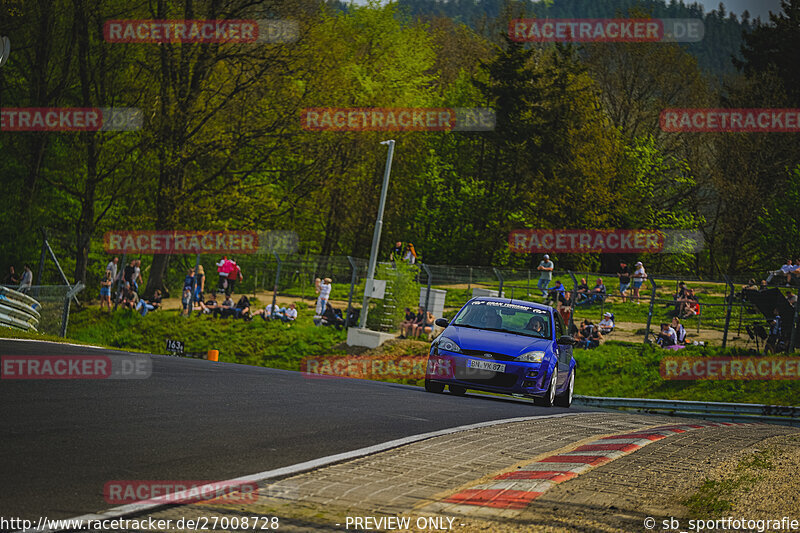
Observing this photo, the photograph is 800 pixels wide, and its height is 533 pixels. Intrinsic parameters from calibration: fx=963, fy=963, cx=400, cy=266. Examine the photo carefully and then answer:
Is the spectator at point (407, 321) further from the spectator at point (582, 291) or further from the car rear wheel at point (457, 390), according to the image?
the car rear wheel at point (457, 390)

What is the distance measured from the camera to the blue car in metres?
14.7

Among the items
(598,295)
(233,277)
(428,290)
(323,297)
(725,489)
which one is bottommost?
(725,489)

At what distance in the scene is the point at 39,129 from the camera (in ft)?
129

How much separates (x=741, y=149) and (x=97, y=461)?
49.0 m

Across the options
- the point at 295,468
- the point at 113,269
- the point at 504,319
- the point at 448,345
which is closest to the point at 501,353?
the point at 448,345

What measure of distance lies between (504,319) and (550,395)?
1562mm

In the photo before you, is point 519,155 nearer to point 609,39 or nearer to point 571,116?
point 571,116

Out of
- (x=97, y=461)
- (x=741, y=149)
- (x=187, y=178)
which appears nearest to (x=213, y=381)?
(x=97, y=461)

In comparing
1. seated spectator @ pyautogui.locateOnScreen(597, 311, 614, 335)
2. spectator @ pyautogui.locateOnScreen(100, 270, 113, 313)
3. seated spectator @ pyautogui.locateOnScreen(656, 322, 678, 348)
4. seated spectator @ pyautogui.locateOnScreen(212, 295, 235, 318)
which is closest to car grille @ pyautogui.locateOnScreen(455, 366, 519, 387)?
seated spectator @ pyautogui.locateOnScreen(656, 322, 678, 348)

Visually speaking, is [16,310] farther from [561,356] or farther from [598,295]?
[598,295]

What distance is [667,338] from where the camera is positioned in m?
27.7

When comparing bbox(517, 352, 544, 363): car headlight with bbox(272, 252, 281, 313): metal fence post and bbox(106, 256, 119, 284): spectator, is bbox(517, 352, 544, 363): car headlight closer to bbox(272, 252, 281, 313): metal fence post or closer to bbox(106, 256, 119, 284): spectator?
bbox(272, 252, 281, 313): metal fence post

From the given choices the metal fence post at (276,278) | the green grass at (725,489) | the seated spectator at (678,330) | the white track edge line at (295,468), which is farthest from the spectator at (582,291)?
the green grass at (725,489)

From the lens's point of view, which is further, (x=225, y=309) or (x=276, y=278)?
(x=225, y=309)
